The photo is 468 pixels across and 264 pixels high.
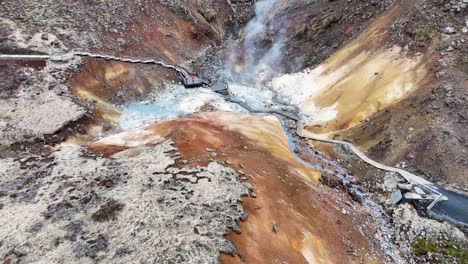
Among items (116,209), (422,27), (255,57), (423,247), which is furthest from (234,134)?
(255,57)

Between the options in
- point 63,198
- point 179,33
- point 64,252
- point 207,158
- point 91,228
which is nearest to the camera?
point 64,252

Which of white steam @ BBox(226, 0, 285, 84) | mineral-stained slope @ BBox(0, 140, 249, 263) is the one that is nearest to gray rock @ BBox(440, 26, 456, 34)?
white steam @ BBox(226, 0, 285, 84)

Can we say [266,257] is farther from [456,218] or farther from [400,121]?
[400,121]

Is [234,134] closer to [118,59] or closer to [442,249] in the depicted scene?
[442,249]

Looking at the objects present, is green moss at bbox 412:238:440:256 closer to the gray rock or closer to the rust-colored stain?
the rust-colored stain

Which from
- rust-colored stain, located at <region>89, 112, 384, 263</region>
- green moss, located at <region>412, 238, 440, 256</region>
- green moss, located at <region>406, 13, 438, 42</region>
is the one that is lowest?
green moss, located at <region>412, 238, 440, 256</region>

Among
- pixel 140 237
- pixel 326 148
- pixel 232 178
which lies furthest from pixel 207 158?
pixel 326 148

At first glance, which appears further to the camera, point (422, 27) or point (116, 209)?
point (422, 27)
